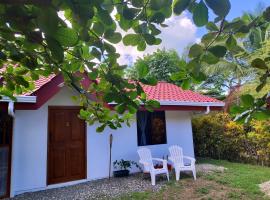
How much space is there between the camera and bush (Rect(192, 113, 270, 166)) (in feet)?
34.4

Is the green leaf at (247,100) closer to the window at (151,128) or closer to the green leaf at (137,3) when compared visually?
the green leaf at (137,3)

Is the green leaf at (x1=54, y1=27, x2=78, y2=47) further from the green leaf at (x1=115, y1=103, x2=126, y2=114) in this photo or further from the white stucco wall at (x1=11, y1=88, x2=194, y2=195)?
the white stucco wall at (x1=11, y1=88, x2=194, y2=195)

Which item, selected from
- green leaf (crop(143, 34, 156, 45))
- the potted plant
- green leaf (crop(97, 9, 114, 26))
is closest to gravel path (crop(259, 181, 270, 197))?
the potted plant

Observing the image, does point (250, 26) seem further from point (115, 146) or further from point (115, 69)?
point (115, 146)

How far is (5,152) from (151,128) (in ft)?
17.3

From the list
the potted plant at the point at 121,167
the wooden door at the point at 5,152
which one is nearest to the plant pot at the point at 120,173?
the potted plant at the point at 121,167

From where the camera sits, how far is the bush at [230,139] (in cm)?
1048

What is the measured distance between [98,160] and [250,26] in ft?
26.2

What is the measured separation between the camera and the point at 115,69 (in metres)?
1.15

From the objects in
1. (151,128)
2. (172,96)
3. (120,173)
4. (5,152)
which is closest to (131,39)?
(5,152)

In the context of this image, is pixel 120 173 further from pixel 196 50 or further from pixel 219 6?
pixel 219 6

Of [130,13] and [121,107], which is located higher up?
[130,13]

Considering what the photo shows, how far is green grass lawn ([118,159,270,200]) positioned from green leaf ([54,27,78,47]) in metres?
5.95

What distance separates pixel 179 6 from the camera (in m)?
0.83
